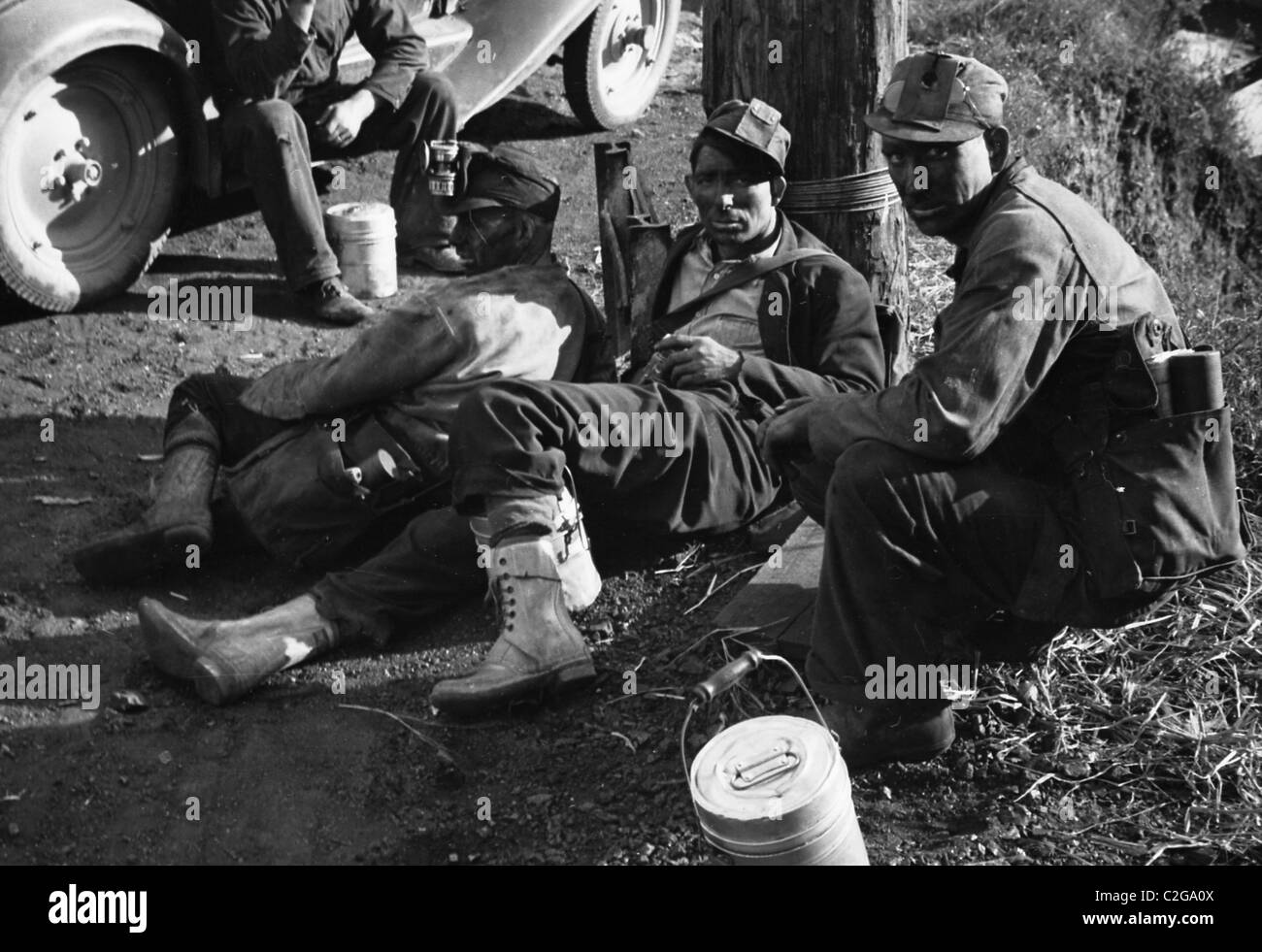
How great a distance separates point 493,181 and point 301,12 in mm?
2227

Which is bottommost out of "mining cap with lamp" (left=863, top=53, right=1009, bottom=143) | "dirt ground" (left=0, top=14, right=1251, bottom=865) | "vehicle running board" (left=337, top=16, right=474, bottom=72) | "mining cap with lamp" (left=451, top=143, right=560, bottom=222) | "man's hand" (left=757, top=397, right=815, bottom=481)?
"dirt ground" (left=0, top=14, right=1251, bottom=865)

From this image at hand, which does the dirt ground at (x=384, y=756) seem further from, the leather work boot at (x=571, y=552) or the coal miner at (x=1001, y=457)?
the coal miner at (x=1001, y=457)

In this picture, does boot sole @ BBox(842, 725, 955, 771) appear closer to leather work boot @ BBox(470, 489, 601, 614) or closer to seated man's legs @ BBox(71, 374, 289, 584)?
leather work boot @ BBox(470, 489, 601, 614)

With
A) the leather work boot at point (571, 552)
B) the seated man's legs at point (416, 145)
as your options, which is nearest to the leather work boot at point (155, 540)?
the leather work boot at point (571, 552)

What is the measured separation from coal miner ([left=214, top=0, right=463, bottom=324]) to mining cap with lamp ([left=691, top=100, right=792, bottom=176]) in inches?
70.6

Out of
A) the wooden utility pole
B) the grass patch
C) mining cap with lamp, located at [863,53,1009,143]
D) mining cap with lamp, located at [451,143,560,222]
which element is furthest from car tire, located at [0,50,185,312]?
mining cap with lamp, located at [863,53,1009,143]

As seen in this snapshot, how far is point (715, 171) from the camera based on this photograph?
488cm

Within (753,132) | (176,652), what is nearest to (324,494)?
(176,652)

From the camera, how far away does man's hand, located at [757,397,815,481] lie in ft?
12.8

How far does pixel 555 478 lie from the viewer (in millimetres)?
4301

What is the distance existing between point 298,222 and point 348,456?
2.16 m

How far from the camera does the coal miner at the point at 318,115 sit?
6.65 meters

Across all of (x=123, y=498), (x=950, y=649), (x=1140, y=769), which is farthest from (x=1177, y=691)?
(x=123, y=498)

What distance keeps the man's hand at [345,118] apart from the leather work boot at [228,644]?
10.6 feet
